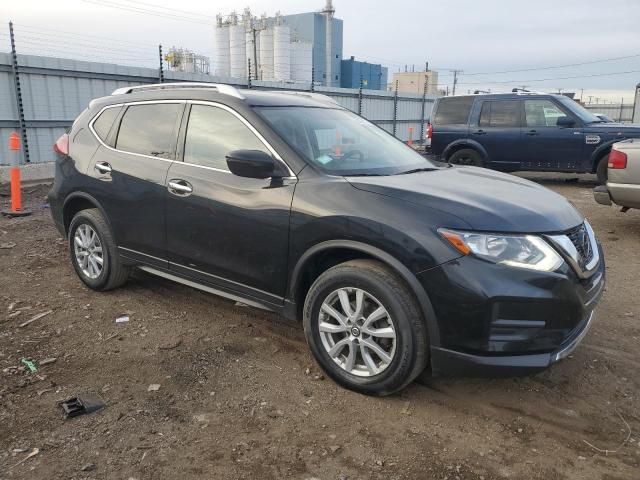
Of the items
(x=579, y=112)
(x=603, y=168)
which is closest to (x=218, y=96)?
(x=603, y=168)

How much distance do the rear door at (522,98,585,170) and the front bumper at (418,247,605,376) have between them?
8.93 meters

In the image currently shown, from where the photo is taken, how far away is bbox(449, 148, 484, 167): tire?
11.7 meters

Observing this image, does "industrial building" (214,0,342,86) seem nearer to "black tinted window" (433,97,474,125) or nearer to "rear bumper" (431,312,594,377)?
"black tinted window" (433,97,474,125)

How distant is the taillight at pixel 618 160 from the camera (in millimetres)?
6618

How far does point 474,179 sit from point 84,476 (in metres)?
2.91

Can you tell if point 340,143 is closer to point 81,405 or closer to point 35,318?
point 81,405

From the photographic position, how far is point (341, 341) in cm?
319

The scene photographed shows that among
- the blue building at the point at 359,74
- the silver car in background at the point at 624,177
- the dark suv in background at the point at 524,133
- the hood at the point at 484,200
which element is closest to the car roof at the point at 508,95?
the dark suv in background at the point at 524,133

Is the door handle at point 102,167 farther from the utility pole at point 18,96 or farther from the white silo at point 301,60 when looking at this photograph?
the white silo at point 301,60

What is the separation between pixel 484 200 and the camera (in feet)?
10.1

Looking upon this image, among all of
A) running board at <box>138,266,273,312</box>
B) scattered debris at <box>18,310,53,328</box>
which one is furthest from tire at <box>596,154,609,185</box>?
scattered debris at <box>18,310,53,328</box>

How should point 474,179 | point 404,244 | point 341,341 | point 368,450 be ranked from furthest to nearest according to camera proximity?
1. point 474,179
2. point 341,341
3. point 404,244
4. point 368,450

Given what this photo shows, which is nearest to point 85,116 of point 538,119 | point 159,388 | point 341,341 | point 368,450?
point 159,388

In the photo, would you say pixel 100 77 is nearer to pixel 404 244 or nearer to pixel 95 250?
pixel 95 250
